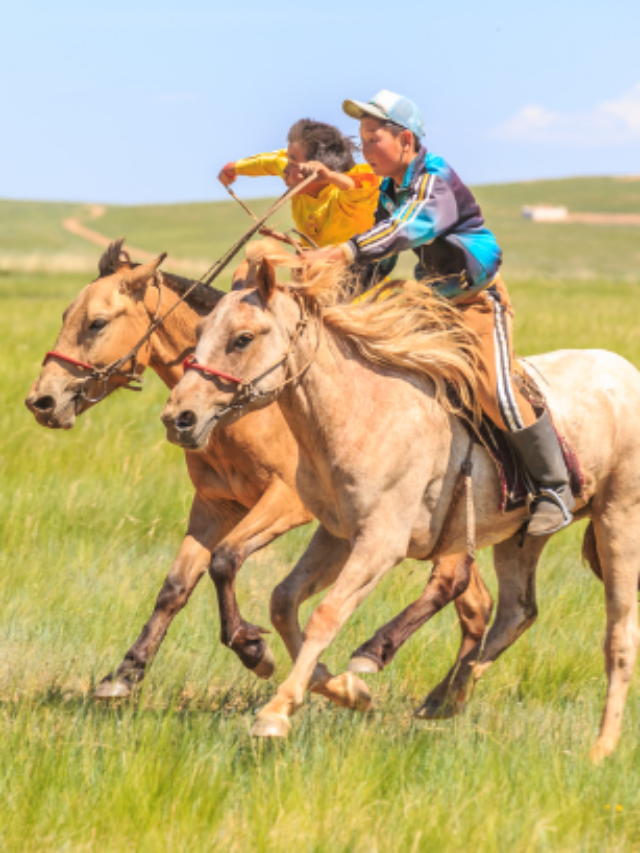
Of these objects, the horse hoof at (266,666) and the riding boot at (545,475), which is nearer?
the riding boot at (545,475)

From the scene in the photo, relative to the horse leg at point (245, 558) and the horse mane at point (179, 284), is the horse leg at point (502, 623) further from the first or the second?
the horse mane at point (179, 284)

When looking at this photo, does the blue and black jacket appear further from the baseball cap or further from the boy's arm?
the boy's arm

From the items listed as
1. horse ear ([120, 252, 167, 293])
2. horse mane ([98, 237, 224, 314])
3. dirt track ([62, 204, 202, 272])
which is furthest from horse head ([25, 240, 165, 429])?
dirt track ([62, 204, 202, 272])

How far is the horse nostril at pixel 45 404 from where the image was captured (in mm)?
4961

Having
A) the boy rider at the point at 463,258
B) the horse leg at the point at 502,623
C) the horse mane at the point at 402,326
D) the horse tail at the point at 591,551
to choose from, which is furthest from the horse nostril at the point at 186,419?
the horse tail at the point at 591,551

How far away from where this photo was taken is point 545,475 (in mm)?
4414

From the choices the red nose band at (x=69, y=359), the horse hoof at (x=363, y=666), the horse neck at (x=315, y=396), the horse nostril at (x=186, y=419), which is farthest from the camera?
the red nose band at (x=69, y=359)

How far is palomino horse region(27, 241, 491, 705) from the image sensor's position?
4.95 meters

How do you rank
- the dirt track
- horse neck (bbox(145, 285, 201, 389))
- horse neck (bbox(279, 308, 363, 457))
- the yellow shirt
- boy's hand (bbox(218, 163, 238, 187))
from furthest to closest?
1. the dirt track
2. boy's hand (bbox(218, 163, 238, 187))
3. the yellow shirt
4. horse neck (bbox(145, 285, 201, 389))
5. horse neck (bbox(279, 308, 363, 457))

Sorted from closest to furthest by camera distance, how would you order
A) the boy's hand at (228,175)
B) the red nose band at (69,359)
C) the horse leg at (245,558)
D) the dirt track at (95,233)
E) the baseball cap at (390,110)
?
the baseball cap at (390,110) → the horse leg at (245,558) → the red nose band at (69,359) → the boy's hand at (228,175) → the dirt track at (95,233)

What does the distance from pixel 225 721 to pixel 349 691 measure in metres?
0.59

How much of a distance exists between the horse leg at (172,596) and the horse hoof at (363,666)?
3.31 feet

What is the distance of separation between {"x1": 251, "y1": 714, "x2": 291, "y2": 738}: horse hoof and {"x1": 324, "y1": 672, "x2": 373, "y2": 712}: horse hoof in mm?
586

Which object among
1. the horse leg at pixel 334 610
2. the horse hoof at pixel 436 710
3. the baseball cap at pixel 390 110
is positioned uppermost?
the baseball cap at pixel 390 110
